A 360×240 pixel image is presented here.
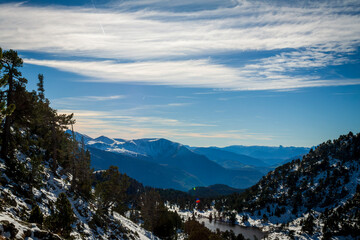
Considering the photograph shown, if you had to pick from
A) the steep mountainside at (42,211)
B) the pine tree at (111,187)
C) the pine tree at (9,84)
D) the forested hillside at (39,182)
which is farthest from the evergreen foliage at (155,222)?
the pine tree at (9,84)

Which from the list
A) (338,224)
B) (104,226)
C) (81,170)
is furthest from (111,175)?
(338,224)

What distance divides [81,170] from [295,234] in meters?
189

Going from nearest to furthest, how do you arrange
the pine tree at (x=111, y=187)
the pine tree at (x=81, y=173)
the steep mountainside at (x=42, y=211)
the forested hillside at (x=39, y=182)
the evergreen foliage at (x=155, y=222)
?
the steep mountainside at (x=42, y=211), the forested hillside at (x=39, y=182), the pine tree at (x=81, y=173), the pine tree at (x=111, y=187), the evergreen foliage at (x=155, y=222)

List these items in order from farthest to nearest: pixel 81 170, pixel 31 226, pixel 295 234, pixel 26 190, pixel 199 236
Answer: pixel 295 234 → pixel 199 236 → pixel 81 170 → pixel 26 190 → pixel 31 226

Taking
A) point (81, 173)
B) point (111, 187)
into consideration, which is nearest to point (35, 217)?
point (81, 173)

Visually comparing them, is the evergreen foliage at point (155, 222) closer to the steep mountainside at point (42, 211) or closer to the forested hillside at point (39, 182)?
the forested hillside at point (39, 182)

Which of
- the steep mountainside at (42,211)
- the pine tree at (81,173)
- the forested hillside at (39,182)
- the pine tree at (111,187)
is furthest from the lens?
the pine tree at (111,187)

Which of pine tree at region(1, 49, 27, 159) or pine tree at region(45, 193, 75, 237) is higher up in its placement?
pine tree at region(1, 49, 27, 159)

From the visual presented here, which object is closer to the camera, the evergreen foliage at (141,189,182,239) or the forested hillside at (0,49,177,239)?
the forested hillside at (0,49,177,239)

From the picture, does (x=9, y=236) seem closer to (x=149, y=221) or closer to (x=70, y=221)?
(x=70, y=221)

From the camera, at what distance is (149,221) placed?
90.6 meters

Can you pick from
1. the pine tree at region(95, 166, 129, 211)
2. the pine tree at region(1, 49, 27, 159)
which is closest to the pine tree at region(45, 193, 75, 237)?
the pine tree at region(1, 49, 27, 159)

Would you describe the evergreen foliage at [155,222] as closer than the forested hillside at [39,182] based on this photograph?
No

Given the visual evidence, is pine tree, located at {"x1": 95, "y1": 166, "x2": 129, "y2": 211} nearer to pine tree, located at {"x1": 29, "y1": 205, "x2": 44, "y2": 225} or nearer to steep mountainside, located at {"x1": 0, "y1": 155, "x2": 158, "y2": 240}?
steep mountainside, located at {"x1": 0, "y1": 155, "x2": 158, "y2": 240}
